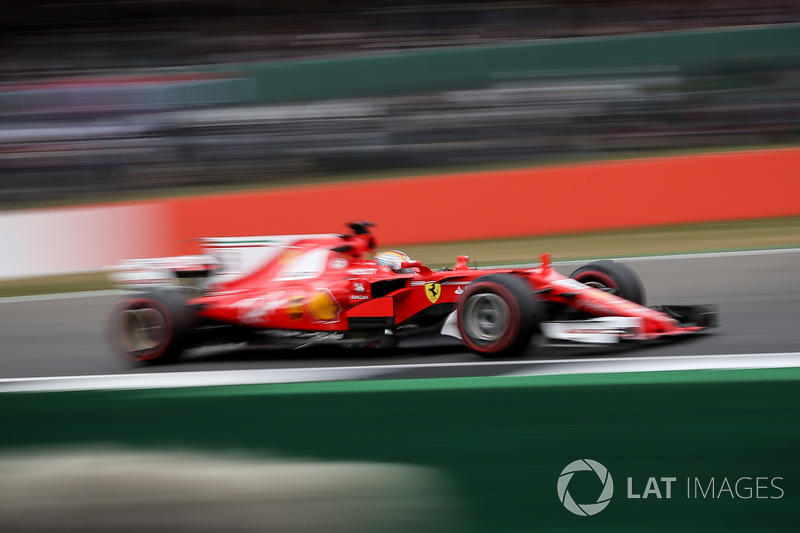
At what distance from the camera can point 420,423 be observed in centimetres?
254

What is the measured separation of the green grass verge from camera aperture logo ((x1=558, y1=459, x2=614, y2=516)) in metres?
6.85

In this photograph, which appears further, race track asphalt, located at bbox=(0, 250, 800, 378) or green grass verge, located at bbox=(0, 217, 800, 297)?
green grass verge, located at bbox=(0, 217, 800, 297)

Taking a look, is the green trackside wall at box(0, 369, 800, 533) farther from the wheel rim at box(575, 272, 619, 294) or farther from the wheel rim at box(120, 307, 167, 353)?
the wheel rim at box(120, 307, 167, 353)

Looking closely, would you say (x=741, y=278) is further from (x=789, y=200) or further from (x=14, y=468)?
(x=14, y=468)

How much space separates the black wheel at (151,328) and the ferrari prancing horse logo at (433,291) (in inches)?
64.1

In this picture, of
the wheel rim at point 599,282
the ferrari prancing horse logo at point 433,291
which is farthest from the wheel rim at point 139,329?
the wheel rim at point 599,282

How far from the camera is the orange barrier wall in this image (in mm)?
10359

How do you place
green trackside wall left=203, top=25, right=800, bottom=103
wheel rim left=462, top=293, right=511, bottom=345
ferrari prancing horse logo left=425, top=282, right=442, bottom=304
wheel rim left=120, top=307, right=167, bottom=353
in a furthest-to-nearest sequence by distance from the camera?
green trackside wall left=203, top=25, right=800, bottom=103 < wheel rim left=120, top=307, right=167, bottom=353 < ferrari prancing horse logo left=425, top=282, right=442, bottom=304 < wheel rim left=462, top=293, right=511, bottom=345

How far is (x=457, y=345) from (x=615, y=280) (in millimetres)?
977

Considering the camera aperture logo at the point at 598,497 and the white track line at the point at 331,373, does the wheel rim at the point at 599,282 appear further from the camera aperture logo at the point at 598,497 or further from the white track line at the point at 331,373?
the camera aperture logo at the point at 598,497

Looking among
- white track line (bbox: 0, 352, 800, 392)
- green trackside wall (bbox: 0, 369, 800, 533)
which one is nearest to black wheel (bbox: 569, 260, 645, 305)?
white track line (bbox: 0, 352, 800, 392)

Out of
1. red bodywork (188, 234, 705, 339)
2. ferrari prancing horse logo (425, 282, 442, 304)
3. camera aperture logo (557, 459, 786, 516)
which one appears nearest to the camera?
camera aperture logo (557, 459, 786, 516)

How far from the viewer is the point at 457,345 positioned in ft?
16.9

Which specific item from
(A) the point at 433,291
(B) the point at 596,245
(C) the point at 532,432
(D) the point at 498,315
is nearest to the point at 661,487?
(C) the point at 532,432
